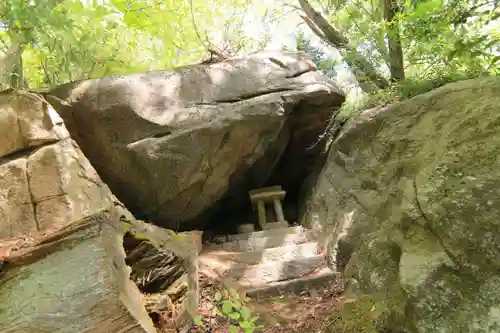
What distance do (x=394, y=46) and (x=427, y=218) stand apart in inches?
177

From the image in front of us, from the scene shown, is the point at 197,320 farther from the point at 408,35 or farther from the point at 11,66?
the point at 11,66

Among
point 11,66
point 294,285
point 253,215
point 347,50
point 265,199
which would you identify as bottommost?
point 294,285

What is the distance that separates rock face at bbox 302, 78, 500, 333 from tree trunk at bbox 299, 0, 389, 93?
2277 mm

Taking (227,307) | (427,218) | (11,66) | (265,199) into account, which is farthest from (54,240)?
(265,199)

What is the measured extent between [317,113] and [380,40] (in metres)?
1.72

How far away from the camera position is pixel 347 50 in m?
8.20

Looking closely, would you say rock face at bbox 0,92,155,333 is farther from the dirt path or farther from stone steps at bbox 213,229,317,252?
stone steps at bbox 213,229,317,252

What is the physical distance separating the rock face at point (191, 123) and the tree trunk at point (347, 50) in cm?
88

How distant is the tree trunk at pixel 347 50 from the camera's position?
769 centimetres

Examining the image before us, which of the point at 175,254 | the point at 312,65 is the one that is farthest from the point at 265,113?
the point at 175,254

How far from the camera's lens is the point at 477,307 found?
2.91 metres

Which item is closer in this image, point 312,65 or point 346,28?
point 312,65

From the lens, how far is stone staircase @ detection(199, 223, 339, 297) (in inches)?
188

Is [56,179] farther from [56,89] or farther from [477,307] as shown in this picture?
[477,307]
